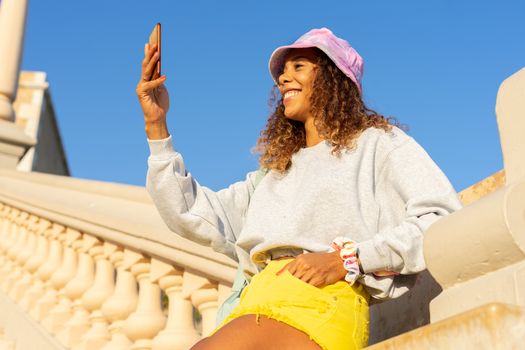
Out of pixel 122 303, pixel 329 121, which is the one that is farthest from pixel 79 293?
pixel 329 121

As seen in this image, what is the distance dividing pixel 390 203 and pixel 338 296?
34 cm

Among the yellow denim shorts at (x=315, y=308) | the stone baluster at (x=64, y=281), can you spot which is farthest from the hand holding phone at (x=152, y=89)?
the stone baluster at (x=64, y=281)

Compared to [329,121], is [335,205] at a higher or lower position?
lower

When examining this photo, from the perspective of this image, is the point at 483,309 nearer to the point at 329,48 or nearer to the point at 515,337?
the point at 515,337

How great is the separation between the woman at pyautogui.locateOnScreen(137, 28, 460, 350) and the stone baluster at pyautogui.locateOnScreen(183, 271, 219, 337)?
1.62 ft

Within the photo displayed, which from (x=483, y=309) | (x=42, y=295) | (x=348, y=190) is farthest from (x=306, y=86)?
(x=42, y=295)

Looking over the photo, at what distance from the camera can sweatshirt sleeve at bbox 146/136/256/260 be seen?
2434mm

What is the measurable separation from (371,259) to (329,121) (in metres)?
0.57

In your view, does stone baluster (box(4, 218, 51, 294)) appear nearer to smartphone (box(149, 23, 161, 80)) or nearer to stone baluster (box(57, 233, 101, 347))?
stone baluster (box(57, 233, 101, 347))

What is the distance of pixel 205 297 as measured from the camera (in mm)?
3014

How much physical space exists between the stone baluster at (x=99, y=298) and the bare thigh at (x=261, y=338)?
1759mm

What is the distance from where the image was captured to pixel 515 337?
1.21 metres

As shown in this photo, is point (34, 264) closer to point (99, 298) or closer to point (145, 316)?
point (99, 298)

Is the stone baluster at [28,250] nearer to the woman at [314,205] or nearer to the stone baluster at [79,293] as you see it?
the stone baluster at [79,293]
